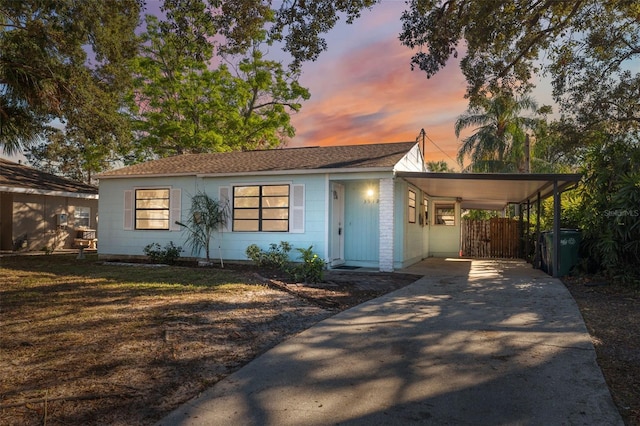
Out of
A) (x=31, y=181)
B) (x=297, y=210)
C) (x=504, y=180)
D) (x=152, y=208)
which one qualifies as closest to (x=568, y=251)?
(x=504, y=180)

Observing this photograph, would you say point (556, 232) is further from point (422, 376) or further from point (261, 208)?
point (422, 376)

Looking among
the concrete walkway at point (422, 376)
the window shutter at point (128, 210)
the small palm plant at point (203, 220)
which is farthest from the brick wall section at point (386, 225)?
the window shutter at point (128, 210)

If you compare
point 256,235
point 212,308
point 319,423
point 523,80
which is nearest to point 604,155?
point 523,80

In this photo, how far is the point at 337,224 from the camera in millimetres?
12711

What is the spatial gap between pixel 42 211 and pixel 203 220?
963cm

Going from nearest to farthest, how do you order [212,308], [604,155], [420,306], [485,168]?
[212,308] → [420,306] → [604,155] → [485,168]

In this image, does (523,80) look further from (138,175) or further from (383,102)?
(138,175)

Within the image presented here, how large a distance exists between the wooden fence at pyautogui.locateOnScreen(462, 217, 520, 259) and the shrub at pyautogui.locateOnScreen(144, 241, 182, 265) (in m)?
12.2

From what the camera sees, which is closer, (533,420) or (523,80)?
(533,420)

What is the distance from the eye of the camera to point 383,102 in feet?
48.8

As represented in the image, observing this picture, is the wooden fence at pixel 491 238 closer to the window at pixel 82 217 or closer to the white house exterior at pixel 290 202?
the white house exterior at pixel 290 202

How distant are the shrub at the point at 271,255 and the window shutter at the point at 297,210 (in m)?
0.49

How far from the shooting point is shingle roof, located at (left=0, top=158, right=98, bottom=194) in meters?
16.6

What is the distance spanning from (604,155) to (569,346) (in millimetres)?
8220
